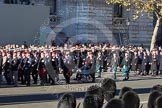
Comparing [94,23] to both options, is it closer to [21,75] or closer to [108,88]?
[21,75]

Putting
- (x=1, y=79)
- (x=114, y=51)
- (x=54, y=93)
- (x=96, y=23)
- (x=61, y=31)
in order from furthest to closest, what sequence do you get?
1. (x=96, y=23)
2. (x=61, y=31)
3. (x=114, y=51)
4. (x=1, y=79)
5. (x=54, y=93)

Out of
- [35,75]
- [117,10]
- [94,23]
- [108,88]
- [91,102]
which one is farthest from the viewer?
[117,10]

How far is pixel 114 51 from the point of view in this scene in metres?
32.3

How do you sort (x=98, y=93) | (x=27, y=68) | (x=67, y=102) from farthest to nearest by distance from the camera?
(x=27, y=68) → (x=98, y=93) → (x=67, y=102)

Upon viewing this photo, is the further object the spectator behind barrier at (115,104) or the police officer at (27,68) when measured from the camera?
the police officer at (27,68)

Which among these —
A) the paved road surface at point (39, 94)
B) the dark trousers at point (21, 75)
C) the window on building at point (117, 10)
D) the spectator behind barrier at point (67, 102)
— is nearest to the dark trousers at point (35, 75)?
the dark trousers at point (21, 75)

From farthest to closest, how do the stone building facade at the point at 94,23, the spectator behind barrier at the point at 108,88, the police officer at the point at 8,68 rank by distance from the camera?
the stone building facade at the point at 94,23, the police officer at the point at 8,68, the spectator behind barrier at the point at 108,88

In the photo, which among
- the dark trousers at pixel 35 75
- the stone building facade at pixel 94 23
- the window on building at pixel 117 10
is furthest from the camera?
the window on building at pixel 117 10

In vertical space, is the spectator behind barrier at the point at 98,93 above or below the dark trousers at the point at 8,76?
above

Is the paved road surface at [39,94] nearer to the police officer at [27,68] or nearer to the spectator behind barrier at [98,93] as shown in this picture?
the police officer at [27,68]

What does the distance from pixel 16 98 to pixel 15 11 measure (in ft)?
51.6

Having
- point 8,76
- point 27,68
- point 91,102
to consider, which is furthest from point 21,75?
point 91,102

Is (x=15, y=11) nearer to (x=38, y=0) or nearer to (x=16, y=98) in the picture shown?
(x=38, y=0)

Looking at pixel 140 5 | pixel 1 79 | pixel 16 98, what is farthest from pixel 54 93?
pixel 140 5
